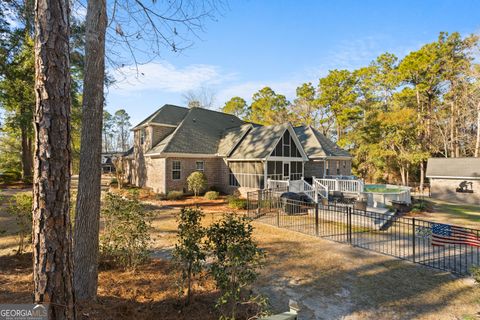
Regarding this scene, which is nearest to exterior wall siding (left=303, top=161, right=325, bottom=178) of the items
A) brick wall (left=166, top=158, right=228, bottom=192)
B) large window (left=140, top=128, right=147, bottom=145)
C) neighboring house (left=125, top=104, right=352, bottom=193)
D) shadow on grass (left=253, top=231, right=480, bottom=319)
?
neighboring house (left=125, top=104, right=352, bottom=193)

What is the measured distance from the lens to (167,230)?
9820 millimetres

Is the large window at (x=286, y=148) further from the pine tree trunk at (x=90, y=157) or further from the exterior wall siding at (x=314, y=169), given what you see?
the pine tree trunk at (x=90, y=157)

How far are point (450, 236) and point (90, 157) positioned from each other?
33.2 feet

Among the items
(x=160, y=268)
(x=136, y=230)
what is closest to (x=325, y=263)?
(x=160, y=268)

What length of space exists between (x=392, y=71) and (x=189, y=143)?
96.4 feet

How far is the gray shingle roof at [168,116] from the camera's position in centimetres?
→ 2041

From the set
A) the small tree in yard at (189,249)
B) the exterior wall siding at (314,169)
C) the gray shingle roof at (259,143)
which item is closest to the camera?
the small tree in yard at (189,249)

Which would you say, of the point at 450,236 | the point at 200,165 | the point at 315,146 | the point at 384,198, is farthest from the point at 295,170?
the point at 450,236

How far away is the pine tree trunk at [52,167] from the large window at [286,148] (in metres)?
15.6

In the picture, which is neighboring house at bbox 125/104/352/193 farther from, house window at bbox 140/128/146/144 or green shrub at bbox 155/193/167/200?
green shrub at bbox 155/193/167/200

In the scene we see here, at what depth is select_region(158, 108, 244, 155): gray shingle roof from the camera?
18453mm

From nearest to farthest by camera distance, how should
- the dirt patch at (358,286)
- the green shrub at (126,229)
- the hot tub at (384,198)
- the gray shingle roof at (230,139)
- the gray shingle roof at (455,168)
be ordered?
the dirt patch at (358,286), the green shrub at (126,229), the hot tub at (384,198), the gray shingle roof at (230,139), the gray shingle roof at (455,168)

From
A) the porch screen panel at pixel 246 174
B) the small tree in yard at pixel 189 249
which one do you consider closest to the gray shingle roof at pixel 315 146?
the porch screen panel at pixel 246 174

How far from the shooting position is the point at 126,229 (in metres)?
5.12
